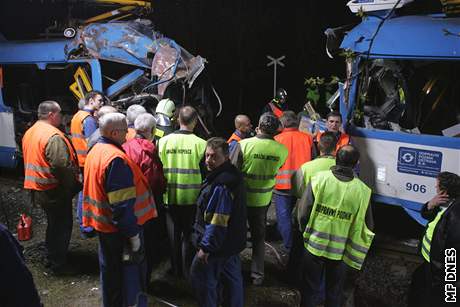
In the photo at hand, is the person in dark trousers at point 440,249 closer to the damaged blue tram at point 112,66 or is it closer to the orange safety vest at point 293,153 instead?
the orange safety vest at point 293,153

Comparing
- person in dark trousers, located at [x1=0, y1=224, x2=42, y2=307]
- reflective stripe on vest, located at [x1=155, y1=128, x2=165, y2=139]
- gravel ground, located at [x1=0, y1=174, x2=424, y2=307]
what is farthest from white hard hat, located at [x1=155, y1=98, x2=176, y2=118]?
person in dark trousers, located at [x1=0, y1=224, x2=42, y2=307]

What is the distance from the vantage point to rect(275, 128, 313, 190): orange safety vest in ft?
15.3

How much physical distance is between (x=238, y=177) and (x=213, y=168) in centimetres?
20

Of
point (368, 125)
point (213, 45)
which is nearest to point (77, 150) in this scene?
point (368, 125)

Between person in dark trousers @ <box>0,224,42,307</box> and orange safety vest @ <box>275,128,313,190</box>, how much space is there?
10.7ft

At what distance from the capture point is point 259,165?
4000 mm

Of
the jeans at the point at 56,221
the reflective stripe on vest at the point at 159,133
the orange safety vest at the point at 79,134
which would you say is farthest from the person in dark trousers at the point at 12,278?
the orange safety vest at the point at 79,134

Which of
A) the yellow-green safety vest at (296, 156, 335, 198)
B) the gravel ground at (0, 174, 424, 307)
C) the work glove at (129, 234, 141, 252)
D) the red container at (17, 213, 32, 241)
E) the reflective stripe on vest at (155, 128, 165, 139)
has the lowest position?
the gravel ground at (0, 174, 424, 307)

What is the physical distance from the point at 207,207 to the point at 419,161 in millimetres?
2727

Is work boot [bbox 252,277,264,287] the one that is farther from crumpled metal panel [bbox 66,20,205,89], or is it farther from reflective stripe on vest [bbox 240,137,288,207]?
crumpled metal panel [bbox 66,20,205,89]

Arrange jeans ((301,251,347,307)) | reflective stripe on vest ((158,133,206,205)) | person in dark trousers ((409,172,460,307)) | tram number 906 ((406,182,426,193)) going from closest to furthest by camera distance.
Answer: person in dark trousers ((409,172,460,307)) → jeans ((301,251,347,307)) → reflective stripe on vest ((158,133,206,205)) → tram number 906 ((406,182,426,193))

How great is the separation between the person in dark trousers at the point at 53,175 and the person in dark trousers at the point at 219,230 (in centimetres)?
Result: 176

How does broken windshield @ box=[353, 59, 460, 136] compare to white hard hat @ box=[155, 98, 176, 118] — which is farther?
white hard hat @ box=[155, 98, 176, 118]

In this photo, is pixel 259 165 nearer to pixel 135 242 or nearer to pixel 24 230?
pixel 135 242
